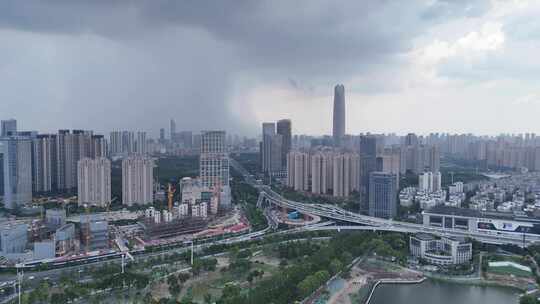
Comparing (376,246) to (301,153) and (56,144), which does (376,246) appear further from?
(56,144)

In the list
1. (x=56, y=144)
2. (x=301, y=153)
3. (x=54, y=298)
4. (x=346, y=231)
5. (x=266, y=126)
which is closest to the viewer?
(x=54, y=298)

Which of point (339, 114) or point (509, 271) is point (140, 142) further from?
point (509, 271)

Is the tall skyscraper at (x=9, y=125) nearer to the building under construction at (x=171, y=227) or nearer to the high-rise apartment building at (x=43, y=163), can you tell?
the high-rise apartment building at (x=43, y=163)

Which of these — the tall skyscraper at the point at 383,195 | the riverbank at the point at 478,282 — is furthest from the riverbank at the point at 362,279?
the tall skyscraper at the point at 383,195

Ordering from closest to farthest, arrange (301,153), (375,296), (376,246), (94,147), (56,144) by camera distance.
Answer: (375,296)
(376,246)
(56,144)
(94,147)
(301,153)

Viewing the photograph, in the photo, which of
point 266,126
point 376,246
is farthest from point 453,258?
point 266,126

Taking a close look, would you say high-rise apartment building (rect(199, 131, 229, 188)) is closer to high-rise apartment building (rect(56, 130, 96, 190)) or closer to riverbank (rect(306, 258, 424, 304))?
high-rise apartment building (rect(56, 130, 96, 190))

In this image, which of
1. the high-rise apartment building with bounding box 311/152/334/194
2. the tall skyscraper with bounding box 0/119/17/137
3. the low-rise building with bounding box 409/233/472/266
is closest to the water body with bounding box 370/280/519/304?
the low-rise building with bounding box 409/233/472/266
